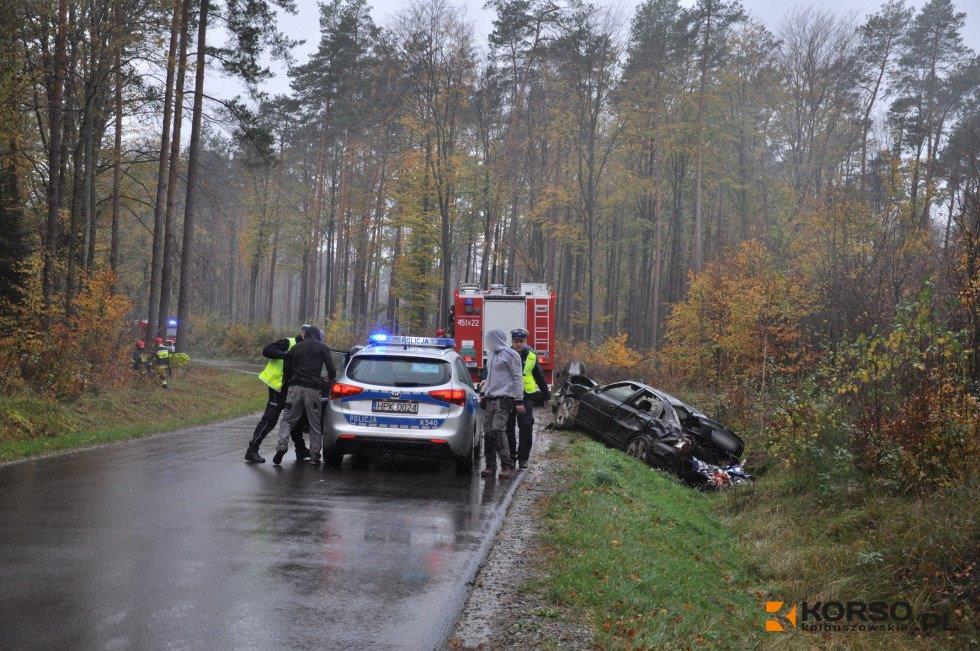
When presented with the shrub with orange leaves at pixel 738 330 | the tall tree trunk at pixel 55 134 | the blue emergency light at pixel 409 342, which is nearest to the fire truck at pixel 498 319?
the shrub with orange leaves at pixel 738 330

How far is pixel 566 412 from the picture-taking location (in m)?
19.1

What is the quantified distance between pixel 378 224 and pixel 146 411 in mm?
25178

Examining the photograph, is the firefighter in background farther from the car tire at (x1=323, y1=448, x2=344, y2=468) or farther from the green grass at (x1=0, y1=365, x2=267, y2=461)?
the car tire at (x1=323, y1=448, x2=344, y2=468)

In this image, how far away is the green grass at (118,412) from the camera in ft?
42.9

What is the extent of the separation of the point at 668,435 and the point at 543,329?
10301mm

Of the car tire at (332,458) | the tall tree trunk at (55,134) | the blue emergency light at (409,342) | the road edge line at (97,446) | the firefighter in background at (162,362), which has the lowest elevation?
the road edge line at (97,446)

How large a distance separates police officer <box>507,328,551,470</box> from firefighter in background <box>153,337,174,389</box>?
11.7m

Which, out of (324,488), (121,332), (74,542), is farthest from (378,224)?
(74,542)

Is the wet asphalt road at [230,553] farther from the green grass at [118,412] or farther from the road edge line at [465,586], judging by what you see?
the green grass at [118,412]

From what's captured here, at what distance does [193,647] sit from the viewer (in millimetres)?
4633

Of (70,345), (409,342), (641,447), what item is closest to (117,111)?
(70,345)

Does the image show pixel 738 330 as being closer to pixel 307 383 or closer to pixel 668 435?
pixel 668 435

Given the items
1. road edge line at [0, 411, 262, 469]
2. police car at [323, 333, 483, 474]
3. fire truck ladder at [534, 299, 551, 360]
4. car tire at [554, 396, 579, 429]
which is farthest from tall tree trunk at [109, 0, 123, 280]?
fire truck ladder at [534, 299, 551, 360]

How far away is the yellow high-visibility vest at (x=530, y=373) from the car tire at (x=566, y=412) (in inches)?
201
